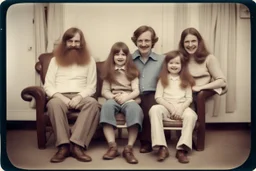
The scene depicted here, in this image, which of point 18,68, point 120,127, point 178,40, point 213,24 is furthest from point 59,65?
point 213,24

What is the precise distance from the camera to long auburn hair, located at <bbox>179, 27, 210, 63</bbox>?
2.19 meters

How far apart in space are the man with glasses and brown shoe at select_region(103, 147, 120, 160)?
0.11m

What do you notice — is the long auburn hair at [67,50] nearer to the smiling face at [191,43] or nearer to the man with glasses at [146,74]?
the man with glasses at [146,74]

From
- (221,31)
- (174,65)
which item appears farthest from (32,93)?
(221,31)

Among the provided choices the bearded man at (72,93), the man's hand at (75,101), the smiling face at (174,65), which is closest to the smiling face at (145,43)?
the smiling face at (174,65)

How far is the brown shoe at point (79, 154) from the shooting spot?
2195 millimetres

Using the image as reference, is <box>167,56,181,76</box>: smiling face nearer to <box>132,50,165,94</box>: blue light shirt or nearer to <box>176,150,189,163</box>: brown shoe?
<box>132,50,165,94</box>: blue light shirt

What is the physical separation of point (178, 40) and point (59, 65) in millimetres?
510

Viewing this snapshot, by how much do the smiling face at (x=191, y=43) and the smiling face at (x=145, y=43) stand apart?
0.49 feet

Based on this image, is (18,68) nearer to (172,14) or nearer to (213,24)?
(172,14)

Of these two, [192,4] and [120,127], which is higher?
[192,4]

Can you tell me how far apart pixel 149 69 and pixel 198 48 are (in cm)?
22

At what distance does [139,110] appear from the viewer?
2.21 metres

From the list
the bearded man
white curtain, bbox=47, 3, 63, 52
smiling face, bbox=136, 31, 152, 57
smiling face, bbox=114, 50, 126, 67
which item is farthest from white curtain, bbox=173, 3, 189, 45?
white curtain, bbox=47, 3, 63, 52
